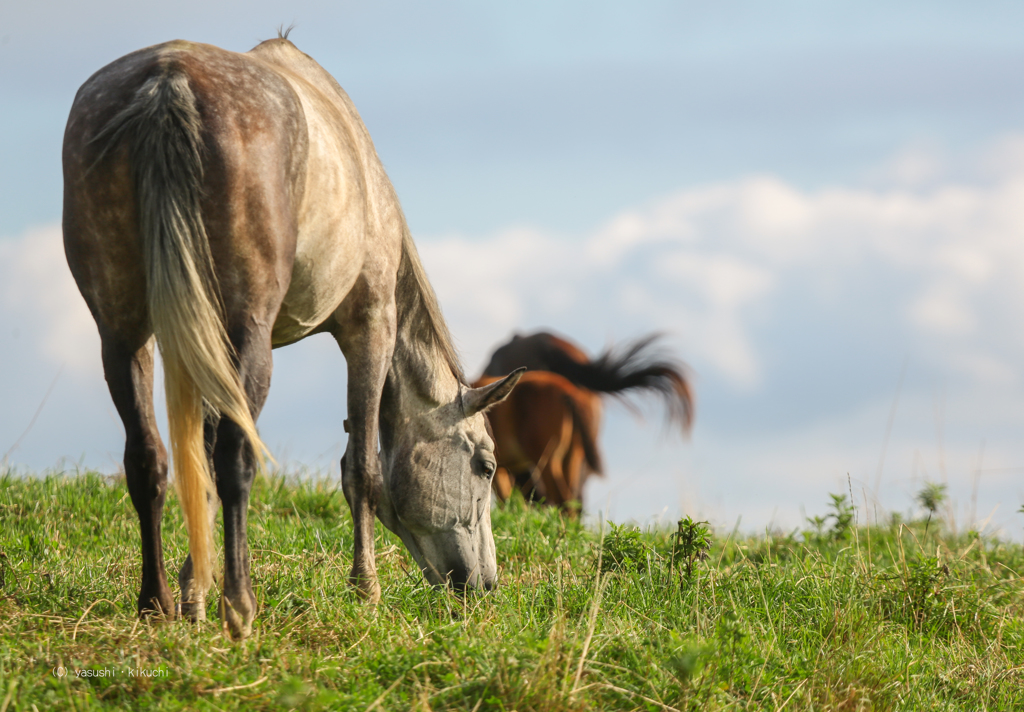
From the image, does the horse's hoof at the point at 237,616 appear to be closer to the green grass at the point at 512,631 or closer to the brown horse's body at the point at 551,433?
the green grass at the point at 512,631

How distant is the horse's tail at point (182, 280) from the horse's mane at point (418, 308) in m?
1.49

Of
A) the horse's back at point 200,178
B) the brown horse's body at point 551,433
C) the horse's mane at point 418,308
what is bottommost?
the brown horse's body at point 551,433

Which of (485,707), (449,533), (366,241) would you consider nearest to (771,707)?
(485,707)

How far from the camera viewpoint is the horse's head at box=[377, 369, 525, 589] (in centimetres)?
399

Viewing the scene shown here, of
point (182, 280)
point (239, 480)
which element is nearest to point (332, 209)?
point (182, 280)

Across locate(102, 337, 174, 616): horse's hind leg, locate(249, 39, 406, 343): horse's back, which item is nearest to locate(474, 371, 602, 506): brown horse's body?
locate(249, 39, 406, 343): horse's back

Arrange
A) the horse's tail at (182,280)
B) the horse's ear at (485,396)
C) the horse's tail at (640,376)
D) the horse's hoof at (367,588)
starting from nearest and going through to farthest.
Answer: the horse's tail at (182,280), the horse's hoof at (367,588), the horse's ear at (485,396), the horse's tail at (640,376)

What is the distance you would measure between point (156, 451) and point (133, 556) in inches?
49.9

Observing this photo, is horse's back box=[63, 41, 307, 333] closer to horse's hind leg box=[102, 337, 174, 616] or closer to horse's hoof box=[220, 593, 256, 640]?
horse's hind leg box=[102, 337, 174, 616]

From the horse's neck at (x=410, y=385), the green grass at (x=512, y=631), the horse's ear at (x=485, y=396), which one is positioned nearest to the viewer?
the green grass at (x=512, y=631)

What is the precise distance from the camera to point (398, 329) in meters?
4.14

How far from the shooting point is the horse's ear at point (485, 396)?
3.95 meters

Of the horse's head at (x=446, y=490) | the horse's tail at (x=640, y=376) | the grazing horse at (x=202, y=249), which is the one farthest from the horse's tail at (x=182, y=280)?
the horse's tail at (x=640, y=376)

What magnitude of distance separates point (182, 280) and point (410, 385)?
1662 mm
